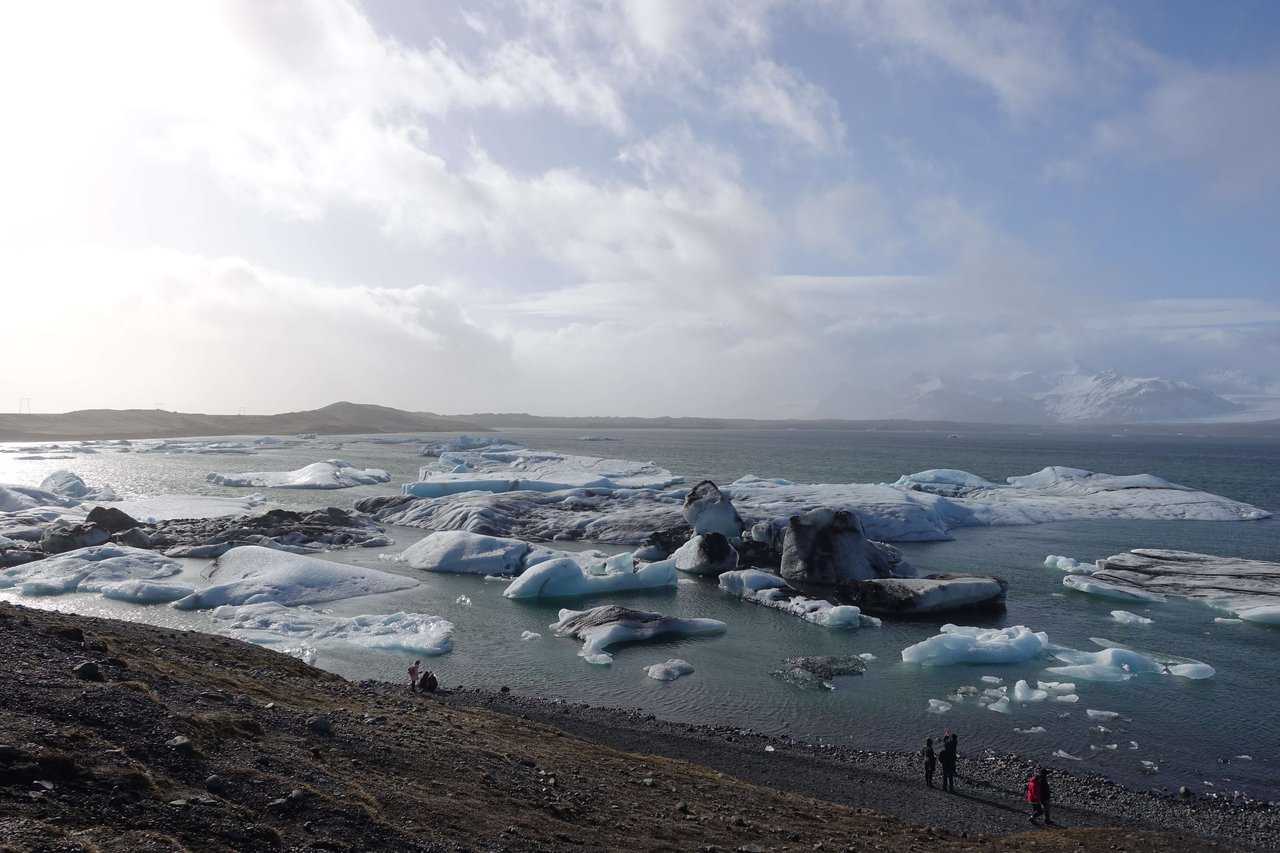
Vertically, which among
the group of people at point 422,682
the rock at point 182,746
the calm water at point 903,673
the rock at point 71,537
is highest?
the rock at point 182,746

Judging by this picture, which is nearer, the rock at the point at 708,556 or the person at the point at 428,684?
the person at the point at 428,684

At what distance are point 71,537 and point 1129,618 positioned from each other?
3898 cm

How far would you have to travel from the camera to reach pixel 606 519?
3928cm

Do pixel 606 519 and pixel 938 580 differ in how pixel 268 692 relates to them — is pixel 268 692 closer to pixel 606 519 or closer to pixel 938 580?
pixel 938 580

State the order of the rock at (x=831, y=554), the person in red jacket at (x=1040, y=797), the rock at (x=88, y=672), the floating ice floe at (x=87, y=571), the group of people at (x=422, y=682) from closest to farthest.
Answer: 1. the rock at (x=88, y=672)
2. the person in red jacket at (x=1040, y=797)
3. the group of people at (x=422, y=682)
4. the floating ice floe at (x=87, y=571)
5. the rock at (x=831, y=554)

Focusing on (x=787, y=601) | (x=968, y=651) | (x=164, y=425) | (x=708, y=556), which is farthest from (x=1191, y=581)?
(x=164, y=425)

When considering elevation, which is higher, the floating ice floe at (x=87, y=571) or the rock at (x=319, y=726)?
the rock at (x=319, y=726)

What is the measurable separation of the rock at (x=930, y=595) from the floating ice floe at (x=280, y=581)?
16.1 meters

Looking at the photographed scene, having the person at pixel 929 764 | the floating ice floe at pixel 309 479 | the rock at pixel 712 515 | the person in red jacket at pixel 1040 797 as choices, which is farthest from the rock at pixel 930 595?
the floating ice floe at pixel 309 479

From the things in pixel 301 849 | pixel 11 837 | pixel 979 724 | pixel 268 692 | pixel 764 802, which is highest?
pixel 11 837

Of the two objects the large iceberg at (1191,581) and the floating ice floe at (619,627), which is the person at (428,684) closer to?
the floating ice floe at (619,627)

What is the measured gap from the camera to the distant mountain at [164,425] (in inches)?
5266

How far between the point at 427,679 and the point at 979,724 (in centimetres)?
1170

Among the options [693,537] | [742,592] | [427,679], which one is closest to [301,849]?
[427,679]
